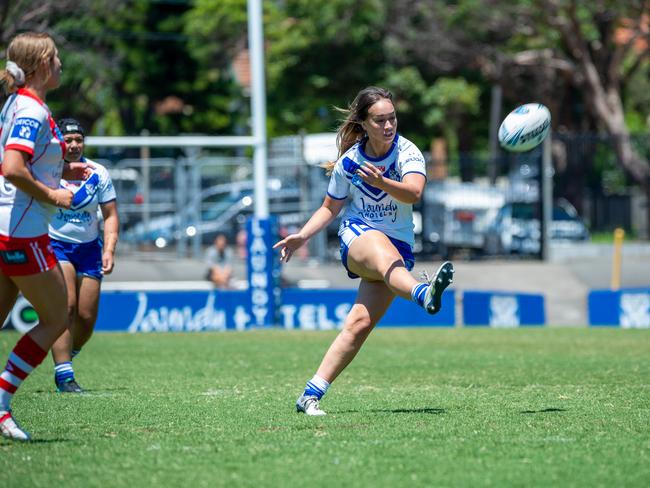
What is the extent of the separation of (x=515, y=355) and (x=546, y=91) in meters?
26.5

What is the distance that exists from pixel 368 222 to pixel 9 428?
2642mm

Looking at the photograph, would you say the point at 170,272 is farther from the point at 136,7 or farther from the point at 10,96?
the point at 10,96

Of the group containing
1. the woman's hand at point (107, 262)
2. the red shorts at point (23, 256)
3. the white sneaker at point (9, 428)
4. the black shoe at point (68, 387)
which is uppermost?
the red shorts at point (23, 256)

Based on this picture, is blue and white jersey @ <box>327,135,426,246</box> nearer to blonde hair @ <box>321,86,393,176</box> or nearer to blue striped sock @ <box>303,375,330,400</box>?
blonde hair @ <box>321,86,393,176</box>

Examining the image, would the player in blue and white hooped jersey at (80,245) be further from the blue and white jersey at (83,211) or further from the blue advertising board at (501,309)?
the blue advertising board at (501,309)

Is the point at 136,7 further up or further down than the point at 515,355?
further up

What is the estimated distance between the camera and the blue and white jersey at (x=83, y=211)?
905 centimetres

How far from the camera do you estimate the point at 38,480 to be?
5141 millimetres

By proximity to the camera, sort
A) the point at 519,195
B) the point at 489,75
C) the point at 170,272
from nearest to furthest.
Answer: the point at 170,272 < the point at 519,195 < the point at 489,75

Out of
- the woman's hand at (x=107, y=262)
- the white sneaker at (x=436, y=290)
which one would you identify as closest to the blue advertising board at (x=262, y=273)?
the woman's hand at (x=107, y=262)

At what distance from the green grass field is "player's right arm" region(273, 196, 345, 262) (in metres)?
1.10

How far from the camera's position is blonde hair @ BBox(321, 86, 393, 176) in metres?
7.21

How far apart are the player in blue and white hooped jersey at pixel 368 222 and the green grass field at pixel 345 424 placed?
0.48 meters

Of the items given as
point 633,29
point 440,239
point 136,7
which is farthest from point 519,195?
point 136,7
